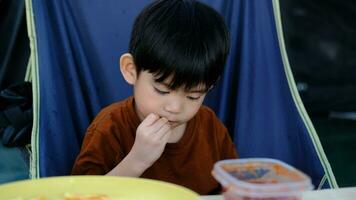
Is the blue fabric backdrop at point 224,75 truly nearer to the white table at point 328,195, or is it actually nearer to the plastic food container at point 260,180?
the white table at point 328,195

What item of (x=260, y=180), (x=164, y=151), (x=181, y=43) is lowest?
(x=164, y=151)

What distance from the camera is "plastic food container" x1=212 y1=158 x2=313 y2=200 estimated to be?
63cm

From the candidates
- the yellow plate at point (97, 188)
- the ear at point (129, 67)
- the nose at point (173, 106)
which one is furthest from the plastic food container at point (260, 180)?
the ear at point (129, 67)

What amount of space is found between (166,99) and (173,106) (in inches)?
0.9

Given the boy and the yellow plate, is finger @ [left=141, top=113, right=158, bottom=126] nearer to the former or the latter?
the boy

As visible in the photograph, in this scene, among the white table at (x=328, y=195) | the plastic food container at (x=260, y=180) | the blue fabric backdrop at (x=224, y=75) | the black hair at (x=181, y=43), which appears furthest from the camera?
the blue fabric backdrop at (x=224, y=75)

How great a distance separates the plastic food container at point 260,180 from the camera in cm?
63

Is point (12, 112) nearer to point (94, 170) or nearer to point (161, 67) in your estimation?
point (94, 170)

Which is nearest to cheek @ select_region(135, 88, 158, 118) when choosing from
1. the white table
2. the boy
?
the boy

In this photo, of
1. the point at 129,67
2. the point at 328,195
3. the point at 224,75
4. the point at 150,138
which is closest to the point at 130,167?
the point at 150,138

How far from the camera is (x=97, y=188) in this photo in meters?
0.73

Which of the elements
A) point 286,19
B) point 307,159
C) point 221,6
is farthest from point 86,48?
point 286,19

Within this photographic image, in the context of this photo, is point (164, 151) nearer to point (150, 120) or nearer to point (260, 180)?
point (150, 120)

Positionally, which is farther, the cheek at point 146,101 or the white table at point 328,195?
the cheek at point 146,101
